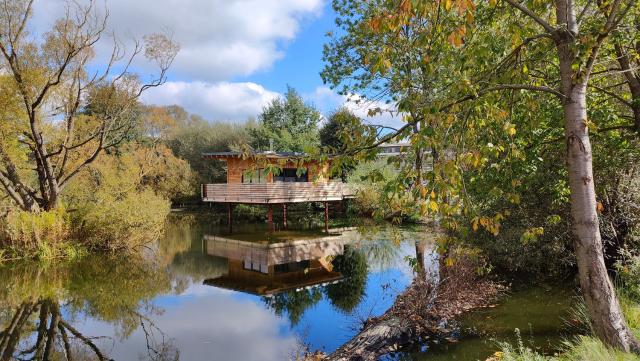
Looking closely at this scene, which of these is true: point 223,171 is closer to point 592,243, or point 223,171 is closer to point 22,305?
point 22,305

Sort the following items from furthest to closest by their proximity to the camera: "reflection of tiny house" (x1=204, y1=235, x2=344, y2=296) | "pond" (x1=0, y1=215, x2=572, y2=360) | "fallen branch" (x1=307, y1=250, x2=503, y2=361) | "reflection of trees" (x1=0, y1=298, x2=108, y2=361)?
"reflection of tiny house" (x1=204, y1=235, x2=344, y2=296)
"pond" (x1=0, y1=215, x2=572, y2=360)
"reflection of trees" (x1=0, y1=298, x2=108, y2=361)
"fallen branch" (x1=307, y1=250, x2=503, y2=361)

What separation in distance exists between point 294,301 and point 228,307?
5.52 feet

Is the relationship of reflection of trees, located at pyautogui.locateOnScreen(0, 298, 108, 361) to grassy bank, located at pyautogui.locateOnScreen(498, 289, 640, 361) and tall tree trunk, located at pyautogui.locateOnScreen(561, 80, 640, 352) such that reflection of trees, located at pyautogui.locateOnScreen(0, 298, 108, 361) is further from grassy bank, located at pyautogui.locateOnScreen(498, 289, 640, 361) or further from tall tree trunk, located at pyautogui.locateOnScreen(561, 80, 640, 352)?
tall tree trunk, located at pyautogui.locateOnScreen(561, 80, 640, 352)

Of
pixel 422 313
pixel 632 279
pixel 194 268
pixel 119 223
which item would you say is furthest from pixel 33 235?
pixel 632 279

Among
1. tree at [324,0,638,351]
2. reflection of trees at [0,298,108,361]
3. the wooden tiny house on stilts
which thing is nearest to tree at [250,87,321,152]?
the wooden tiny house on stilts

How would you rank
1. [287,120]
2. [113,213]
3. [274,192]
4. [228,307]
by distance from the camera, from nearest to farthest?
1. [228,307]
2. [113,213]
3. [274,192]
4. [287,120]

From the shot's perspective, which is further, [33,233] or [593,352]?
[33,233]

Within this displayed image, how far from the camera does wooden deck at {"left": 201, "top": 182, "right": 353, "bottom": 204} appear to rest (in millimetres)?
22609

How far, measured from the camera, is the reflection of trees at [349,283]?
10839 mm

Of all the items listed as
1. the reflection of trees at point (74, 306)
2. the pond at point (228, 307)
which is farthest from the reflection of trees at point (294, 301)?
the reflection of trees at point (74, 306)

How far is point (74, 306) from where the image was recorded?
10.4m

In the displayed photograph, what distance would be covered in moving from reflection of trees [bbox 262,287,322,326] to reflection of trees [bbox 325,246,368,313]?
424 millimetres

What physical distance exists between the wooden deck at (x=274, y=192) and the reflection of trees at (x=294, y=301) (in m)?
9.87

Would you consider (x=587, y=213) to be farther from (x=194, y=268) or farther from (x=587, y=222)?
(x=194, y=268)
